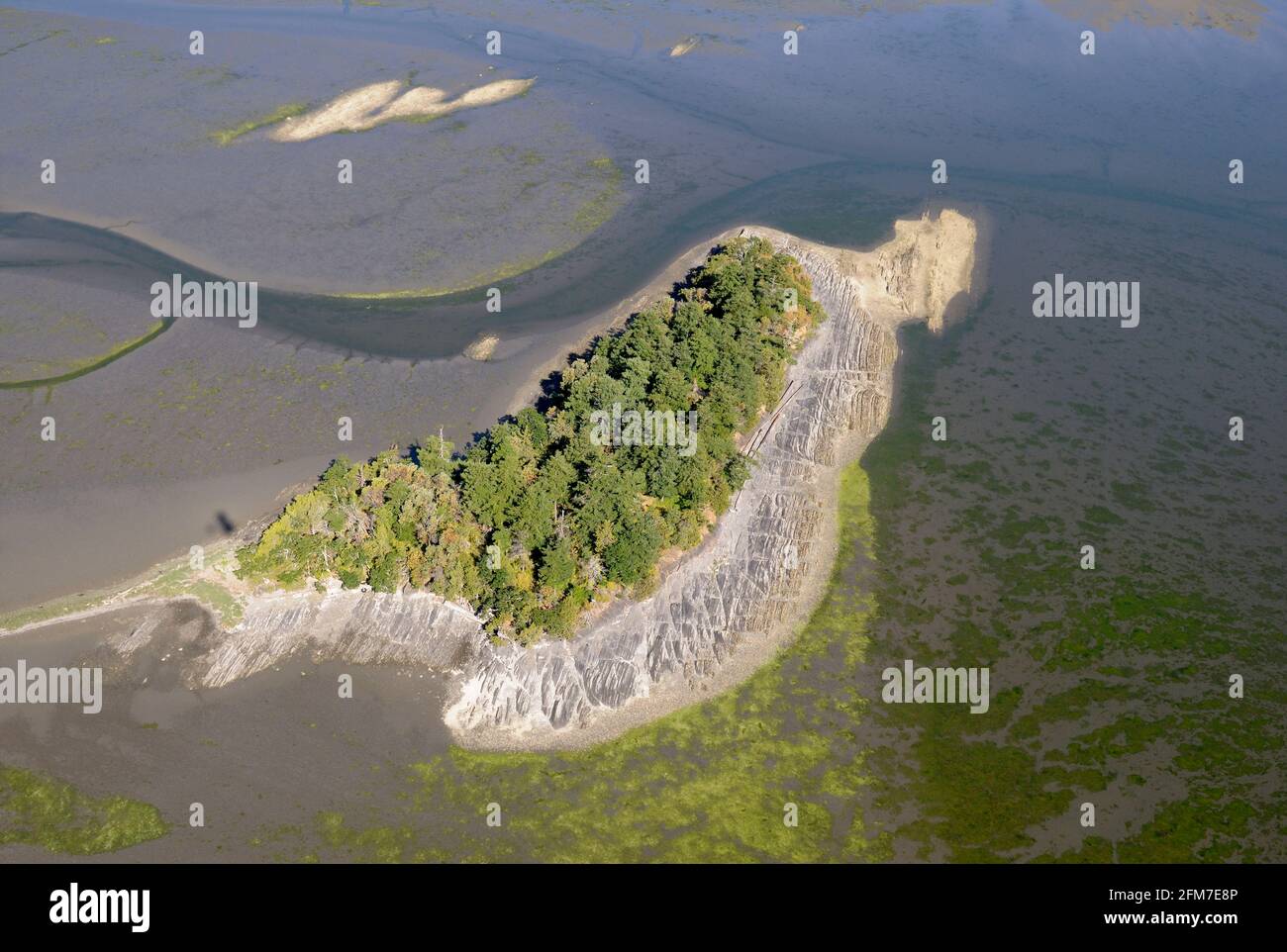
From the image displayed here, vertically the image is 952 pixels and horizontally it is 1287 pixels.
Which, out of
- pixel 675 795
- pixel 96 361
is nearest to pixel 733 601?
pixel 675 795

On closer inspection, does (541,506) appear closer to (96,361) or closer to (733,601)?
(733,601)

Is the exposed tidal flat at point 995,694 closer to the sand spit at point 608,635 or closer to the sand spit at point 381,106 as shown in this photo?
the sand spit at point 608,635

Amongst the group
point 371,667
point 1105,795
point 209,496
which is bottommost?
point 1105,795

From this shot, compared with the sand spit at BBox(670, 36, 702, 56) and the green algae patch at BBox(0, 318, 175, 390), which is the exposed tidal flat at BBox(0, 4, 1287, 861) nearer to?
the green algae patch at BBox(0, 318, 175, 390)

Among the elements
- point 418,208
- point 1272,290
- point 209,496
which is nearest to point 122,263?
point 418,208

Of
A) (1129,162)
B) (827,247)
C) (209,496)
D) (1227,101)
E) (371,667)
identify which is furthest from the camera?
(1227,101)

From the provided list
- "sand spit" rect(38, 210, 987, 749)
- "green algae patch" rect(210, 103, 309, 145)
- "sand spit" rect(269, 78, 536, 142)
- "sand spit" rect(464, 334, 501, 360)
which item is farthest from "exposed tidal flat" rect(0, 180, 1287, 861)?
"green algae patch" rect(210, 103, 309, 145)

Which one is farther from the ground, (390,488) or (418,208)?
(418,208)
